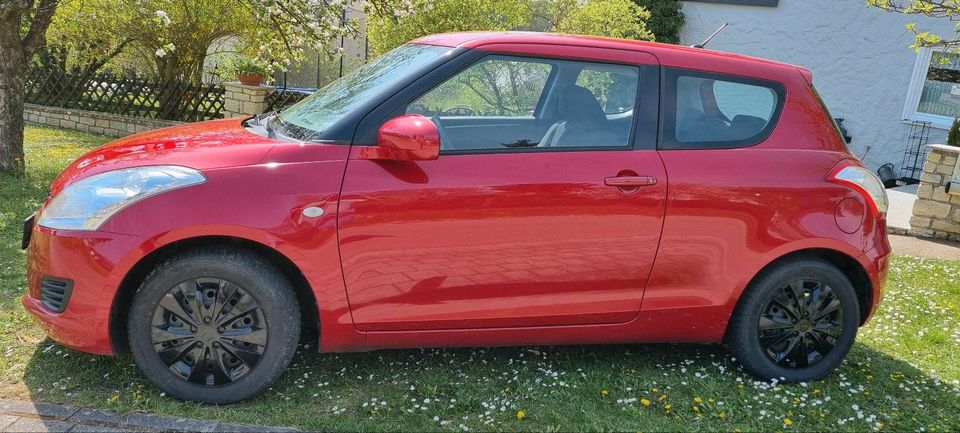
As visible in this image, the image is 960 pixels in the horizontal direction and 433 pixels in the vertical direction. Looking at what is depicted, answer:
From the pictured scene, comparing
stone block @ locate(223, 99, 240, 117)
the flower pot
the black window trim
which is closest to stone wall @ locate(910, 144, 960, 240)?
the black window trim

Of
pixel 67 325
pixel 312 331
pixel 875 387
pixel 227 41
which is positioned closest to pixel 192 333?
pixel 67 325

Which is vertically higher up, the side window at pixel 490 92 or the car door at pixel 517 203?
the side window at pixel 490 92

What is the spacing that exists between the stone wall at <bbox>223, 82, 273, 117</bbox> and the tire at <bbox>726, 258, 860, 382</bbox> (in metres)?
9.68

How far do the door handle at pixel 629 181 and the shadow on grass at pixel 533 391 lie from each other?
1005mm

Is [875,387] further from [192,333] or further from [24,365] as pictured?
[24,365]

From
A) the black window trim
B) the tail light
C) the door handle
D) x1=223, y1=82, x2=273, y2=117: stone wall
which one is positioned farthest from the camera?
x1=223, y1=82, x2=273, y2=117: stone wall

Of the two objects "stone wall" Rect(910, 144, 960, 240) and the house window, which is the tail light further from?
the house window

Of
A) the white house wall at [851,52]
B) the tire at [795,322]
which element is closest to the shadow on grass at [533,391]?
the tire at [795,322]

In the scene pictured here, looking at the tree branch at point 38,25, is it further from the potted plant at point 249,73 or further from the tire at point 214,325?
the tire at point 214,325

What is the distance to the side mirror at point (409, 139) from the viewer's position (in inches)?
121

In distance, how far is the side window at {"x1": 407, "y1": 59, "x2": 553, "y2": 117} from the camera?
3396 mm

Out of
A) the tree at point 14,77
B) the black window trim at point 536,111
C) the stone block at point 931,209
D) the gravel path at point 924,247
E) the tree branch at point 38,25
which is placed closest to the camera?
the black window trim at point 536,111

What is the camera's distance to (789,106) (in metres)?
3.74

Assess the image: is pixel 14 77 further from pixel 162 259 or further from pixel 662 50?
pixel 662 50
